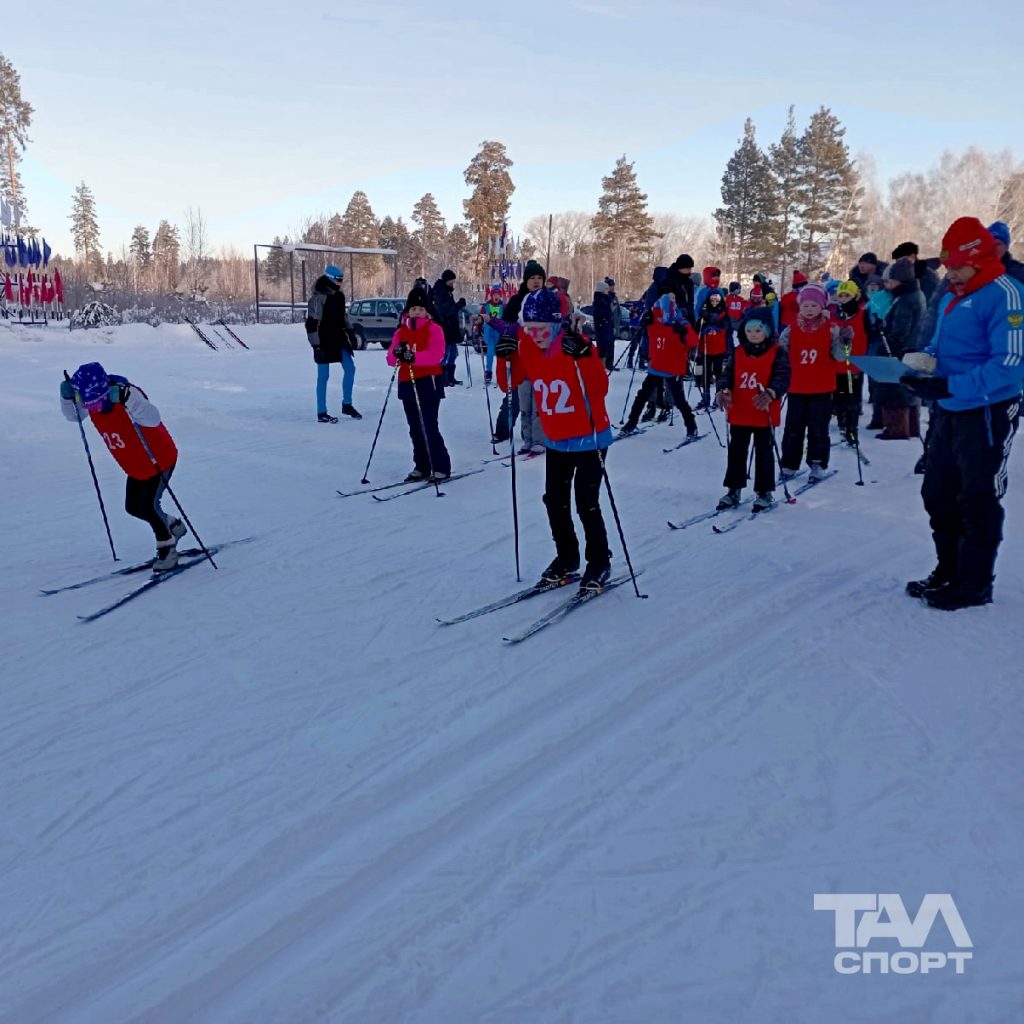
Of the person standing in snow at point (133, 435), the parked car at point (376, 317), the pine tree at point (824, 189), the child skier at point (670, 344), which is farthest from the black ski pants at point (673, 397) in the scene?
the pine tree at point (824, 189)

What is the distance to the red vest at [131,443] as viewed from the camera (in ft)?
17.1

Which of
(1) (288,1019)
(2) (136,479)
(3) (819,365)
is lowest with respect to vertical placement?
(1) (288,1019)

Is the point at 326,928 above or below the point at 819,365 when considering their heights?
below

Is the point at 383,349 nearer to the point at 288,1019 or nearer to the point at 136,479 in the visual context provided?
the point at 136,479

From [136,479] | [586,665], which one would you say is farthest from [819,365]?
[136,479]

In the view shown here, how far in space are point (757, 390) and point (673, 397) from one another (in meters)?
3.32

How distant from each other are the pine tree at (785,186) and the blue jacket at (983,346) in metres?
49.5

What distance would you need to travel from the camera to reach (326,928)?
7.52 ft

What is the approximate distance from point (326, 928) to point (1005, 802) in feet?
7.22

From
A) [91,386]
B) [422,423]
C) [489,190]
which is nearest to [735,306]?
[422,423]

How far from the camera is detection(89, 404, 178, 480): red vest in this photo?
206 inches

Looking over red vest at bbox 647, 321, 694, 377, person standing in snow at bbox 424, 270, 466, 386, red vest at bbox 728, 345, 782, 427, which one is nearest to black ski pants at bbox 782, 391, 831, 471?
red vest at bbox 728, 345, 782, 427

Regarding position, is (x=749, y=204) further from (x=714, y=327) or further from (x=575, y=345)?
(x=575, y=345)

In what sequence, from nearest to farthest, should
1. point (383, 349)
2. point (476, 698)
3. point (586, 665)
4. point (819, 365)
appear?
1. point (476, 698)
2. point (586, 665)
3. point (819, 365)
4. point (383, 349)
